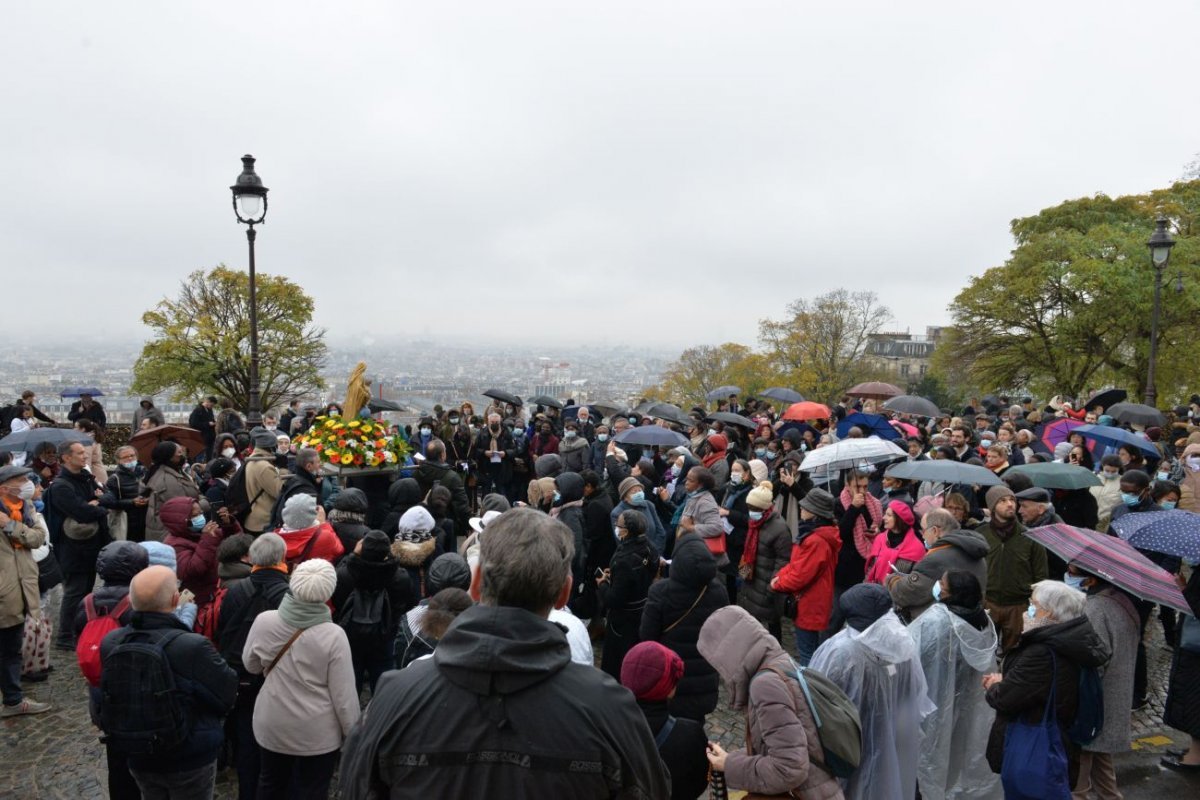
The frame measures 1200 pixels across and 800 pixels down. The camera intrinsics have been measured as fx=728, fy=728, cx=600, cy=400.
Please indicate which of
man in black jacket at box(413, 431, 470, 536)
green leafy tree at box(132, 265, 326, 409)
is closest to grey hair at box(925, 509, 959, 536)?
man in black jacket at box(413, 431, 470, 536)

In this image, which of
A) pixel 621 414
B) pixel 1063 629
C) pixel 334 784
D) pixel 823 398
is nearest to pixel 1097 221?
pixel 823 398

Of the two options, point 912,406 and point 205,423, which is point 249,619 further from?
point 912,406

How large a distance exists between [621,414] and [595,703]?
45.8 feet

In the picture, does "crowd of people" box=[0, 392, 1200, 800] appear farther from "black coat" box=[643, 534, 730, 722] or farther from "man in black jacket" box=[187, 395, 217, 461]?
"man in black jacket" box=[187, 395, 217, 461]

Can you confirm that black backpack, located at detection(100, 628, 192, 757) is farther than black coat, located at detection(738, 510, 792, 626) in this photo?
No

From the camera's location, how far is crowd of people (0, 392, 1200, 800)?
1953mm

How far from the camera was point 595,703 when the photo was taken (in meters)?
1.91

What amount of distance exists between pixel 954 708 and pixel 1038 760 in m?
1.00

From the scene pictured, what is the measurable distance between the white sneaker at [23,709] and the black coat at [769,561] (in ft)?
20.8

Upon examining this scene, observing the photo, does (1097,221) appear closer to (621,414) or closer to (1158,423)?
(1158,423)

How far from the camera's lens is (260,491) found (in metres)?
7.88

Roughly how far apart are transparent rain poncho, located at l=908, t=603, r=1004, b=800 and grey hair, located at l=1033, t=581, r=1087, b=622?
657mm

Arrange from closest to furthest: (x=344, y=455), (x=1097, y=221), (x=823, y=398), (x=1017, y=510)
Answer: (x=1017, y=510), (x=344, y=455), (x=1097, y=221), (x=823, y=398)

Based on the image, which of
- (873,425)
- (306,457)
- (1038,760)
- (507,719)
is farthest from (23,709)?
(873,425)
